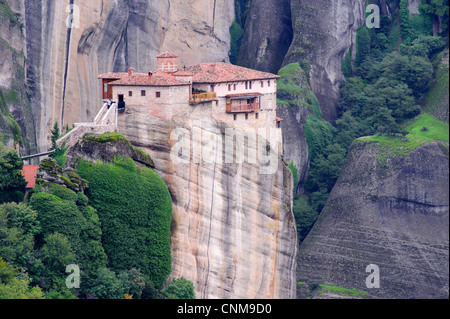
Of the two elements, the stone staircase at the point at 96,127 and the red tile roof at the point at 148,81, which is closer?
the stone staircase at the point at 96,127

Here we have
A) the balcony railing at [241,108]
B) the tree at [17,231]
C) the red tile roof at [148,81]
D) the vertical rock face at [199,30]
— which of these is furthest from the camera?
the vertical rock face at [199,30]

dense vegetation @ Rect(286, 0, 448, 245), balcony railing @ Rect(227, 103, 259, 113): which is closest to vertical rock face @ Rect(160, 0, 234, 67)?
dense vegetation @ Rect(286, 0, 448, 245)

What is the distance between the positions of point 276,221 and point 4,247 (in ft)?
74.8

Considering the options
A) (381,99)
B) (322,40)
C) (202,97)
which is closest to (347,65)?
(322,40)

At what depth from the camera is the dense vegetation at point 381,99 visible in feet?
313

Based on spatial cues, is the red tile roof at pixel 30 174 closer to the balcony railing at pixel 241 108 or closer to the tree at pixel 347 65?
the balcony railing at pixel 241 108

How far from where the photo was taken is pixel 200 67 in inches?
3204

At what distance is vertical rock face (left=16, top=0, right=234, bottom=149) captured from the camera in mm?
81438

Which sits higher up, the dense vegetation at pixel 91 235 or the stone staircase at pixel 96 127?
the stone staircase at pixel 96 127

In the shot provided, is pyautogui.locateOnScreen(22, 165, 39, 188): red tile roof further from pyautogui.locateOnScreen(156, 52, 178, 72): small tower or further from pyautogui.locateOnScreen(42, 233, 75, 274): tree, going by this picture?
pyautogui.locateOnScreen(156, 52, 178, 72): small tower

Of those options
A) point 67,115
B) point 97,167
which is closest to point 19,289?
point 97,167

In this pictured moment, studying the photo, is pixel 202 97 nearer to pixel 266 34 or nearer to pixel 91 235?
pixel 91 235

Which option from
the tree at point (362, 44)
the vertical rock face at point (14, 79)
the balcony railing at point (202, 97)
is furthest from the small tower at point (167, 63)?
the tree at point (362, 44)

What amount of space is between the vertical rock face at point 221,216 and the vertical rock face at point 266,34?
2668 centimetres
